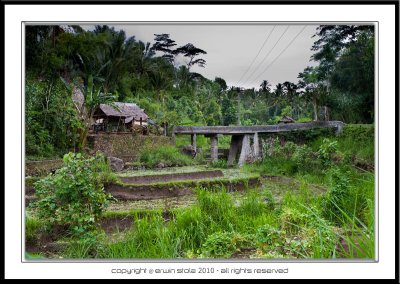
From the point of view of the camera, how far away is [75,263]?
187cm

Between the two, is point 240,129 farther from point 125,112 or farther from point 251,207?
point 251,207

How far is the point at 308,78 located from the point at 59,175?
5017 millimetres

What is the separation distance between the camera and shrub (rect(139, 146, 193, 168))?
312 inches

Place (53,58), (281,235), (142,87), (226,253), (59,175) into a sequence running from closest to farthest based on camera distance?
1. (226,253)
2. (281,235)
3. (59,175)
4. (53,58)
5. (142,87)

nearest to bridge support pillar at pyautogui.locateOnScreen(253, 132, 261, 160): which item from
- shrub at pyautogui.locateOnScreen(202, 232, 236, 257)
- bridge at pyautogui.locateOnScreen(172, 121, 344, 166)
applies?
bridge at pyautogui.locateOnScreen(172, 121, 344, 166)

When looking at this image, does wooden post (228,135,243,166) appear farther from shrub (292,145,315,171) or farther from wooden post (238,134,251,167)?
shrub (292,145,315,171)

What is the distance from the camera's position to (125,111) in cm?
905

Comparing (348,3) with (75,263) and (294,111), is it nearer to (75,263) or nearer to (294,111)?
(75,263)

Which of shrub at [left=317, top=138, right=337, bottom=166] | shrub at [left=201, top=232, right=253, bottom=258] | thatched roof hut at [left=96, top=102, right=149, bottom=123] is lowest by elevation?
shrub at [left=201, top=232, right=253, bottom=258]

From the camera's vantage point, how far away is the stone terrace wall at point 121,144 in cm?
696

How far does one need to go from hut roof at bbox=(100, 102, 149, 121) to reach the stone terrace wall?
2.84ft

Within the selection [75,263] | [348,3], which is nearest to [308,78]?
[348,3]

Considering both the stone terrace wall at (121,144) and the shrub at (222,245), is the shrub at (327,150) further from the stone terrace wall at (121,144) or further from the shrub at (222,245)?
the stone terrace wall at (121,144)

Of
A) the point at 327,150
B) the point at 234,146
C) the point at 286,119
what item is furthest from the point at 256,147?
the point at 327,150
